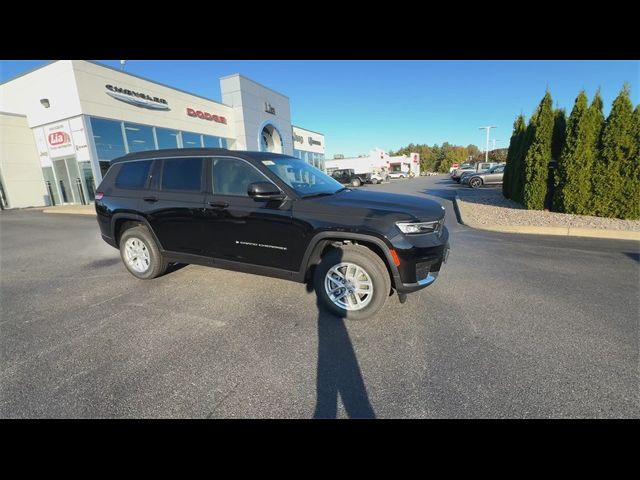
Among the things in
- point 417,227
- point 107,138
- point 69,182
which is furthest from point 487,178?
point 69,182

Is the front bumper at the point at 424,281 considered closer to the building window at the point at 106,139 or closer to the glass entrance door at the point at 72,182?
the building window at the point at 106,139

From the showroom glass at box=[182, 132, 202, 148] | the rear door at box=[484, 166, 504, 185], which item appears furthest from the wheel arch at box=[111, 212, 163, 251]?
the rear door at box=[484, 166, 504, 185]

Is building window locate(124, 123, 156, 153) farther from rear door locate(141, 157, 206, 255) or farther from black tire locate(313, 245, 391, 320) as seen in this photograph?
black tire locate(313, 245, 391, 320)

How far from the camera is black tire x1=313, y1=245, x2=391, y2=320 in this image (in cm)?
305

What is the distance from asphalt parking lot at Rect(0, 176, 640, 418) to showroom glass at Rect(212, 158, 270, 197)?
137cm

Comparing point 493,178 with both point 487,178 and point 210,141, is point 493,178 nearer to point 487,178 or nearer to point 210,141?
point 487,178

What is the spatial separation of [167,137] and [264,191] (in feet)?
60.5

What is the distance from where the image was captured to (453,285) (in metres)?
4.08

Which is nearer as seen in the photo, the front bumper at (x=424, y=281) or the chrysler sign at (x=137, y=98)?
the front bumper at (x=424, y=281)

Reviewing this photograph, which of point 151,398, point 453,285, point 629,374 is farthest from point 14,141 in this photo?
point 629,374

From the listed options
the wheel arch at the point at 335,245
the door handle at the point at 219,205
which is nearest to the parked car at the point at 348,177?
the door handle at the point at 219,205

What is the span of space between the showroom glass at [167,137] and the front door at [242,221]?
1684cm

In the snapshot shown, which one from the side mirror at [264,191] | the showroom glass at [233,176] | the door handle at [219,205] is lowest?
the door handle at [219,205]

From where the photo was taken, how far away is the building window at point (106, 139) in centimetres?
1491
